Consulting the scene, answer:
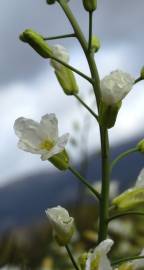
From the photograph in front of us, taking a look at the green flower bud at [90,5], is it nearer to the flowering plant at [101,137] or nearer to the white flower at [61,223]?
the flowering plant at [101,137]

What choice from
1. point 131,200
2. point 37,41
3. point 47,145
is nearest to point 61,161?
point 47,145

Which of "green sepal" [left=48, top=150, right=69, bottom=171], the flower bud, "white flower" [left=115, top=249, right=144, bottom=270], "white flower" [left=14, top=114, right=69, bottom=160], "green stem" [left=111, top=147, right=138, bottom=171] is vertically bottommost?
"white flower" [left=115, top=249, right=144, bottom=270]

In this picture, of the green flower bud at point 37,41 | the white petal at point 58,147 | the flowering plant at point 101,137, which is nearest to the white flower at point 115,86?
the flowering plant at point 101,137

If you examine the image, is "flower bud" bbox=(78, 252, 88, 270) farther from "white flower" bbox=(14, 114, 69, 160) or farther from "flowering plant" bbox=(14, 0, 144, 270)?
"white flower" bbox=(14, 114, 69, 160)

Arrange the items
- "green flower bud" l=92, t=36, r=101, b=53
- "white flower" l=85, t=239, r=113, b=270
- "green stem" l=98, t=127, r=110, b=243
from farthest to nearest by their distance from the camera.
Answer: "green flower bud" l=92, t=36, r=101, b=53 → "green stem" l=98, t=127, r=110, b=243 → "white flower" l=85, t=239, r=113, b=270

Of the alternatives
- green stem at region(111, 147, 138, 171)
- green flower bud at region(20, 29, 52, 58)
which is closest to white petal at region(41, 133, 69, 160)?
green stem at region(111, 147, 138, 171)

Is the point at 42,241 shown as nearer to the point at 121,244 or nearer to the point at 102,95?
the point at 121,244

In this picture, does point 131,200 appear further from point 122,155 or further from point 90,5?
point 90,5
